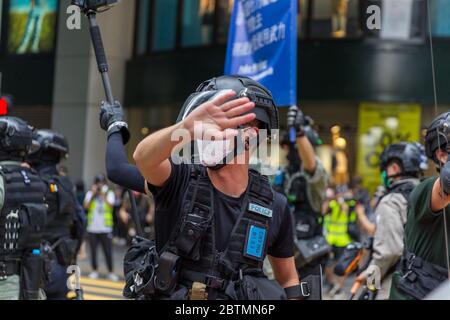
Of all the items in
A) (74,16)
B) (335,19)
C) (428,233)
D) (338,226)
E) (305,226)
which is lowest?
(338,226)

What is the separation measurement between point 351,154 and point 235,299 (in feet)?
53.6

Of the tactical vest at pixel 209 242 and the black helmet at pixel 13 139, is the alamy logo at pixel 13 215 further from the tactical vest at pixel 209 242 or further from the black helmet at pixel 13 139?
the tactical vest at pixel 209 242

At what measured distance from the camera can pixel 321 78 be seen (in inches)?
727

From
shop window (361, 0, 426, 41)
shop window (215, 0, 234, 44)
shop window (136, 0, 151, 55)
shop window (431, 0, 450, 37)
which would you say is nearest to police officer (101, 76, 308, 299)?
shop window (361, 0, 426, 41)

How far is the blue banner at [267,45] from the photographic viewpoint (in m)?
7.04

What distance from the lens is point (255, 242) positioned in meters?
3.20

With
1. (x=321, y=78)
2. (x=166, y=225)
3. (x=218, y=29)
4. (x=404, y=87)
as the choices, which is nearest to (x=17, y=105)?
(x=218, y=29)

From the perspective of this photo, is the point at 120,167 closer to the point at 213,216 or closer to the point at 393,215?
the point at 213,216

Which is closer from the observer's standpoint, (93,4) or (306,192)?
(93,4)

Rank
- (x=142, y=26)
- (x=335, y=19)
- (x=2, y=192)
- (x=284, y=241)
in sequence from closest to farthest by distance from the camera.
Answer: (x=284, y=241)
(x=2, y=192)
(x=335, y=19)
(x=142, y=26)

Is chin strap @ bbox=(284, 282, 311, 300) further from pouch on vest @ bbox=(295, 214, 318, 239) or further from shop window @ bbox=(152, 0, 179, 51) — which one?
shop window @ bbox=(152, 0, 179, 51)

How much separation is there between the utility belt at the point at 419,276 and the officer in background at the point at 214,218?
60.3 inches

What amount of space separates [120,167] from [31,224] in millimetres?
2586

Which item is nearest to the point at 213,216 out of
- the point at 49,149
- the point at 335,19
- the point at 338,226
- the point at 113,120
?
the point at 113,120
